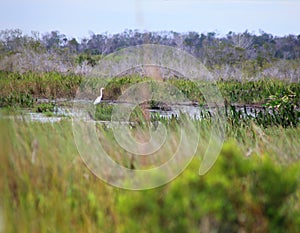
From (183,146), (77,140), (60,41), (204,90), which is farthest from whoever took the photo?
(60,41)

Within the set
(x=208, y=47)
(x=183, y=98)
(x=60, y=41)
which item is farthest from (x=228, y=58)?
(x=183, y=98)

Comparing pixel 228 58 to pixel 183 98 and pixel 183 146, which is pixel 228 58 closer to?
pixel 183 98

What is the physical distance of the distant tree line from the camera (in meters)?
18.9

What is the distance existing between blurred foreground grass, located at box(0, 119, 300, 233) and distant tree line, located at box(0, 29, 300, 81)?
1449 mm

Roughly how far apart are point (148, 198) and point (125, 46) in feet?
78.7

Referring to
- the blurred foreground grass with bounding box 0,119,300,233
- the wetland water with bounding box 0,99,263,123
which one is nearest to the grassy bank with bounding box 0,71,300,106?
the wetland water with bounding box 0,99,263,123

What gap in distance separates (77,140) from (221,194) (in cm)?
160

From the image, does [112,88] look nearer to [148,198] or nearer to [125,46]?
[148,198]

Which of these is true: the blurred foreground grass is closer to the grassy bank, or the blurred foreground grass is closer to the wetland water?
the wetland water

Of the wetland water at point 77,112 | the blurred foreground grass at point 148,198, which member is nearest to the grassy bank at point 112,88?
the wetland water at point 77,112

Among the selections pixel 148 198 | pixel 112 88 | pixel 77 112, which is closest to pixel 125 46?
pixel 112 88

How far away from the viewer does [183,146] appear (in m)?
3.54

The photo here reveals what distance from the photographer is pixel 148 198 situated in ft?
8.82

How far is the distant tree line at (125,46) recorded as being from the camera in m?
18.9
